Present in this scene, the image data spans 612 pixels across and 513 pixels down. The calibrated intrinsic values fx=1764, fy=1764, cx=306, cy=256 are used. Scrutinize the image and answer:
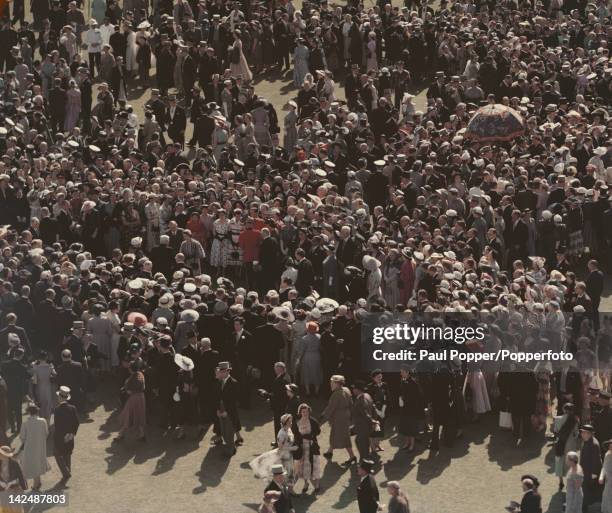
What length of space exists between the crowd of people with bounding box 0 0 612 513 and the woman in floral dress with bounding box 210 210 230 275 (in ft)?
0.12

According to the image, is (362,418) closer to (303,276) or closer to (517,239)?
(303,276)

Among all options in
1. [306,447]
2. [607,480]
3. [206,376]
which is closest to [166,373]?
[206,376]

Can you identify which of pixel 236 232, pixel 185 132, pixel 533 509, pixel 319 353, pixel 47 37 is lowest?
pixel 533 509

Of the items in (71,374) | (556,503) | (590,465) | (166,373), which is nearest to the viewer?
(590,465)

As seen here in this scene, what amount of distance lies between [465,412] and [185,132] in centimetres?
1406

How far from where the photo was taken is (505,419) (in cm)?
2638

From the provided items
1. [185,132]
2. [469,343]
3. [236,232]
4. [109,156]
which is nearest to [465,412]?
[469,343]

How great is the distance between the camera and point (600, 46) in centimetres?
4191

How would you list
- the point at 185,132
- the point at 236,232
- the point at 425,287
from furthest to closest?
the point at 185,132 → the point at 236,232 → the point at 425,287

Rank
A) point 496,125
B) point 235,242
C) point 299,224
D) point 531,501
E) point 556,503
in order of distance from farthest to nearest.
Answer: point 496,125 < point 235,242 < point 299,224 < point 556,503 < point 531,501

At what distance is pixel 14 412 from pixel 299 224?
255 inches

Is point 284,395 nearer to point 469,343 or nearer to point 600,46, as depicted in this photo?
point 469,343

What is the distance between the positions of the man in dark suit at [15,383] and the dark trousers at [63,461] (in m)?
1.51

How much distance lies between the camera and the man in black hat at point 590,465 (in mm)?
23734
